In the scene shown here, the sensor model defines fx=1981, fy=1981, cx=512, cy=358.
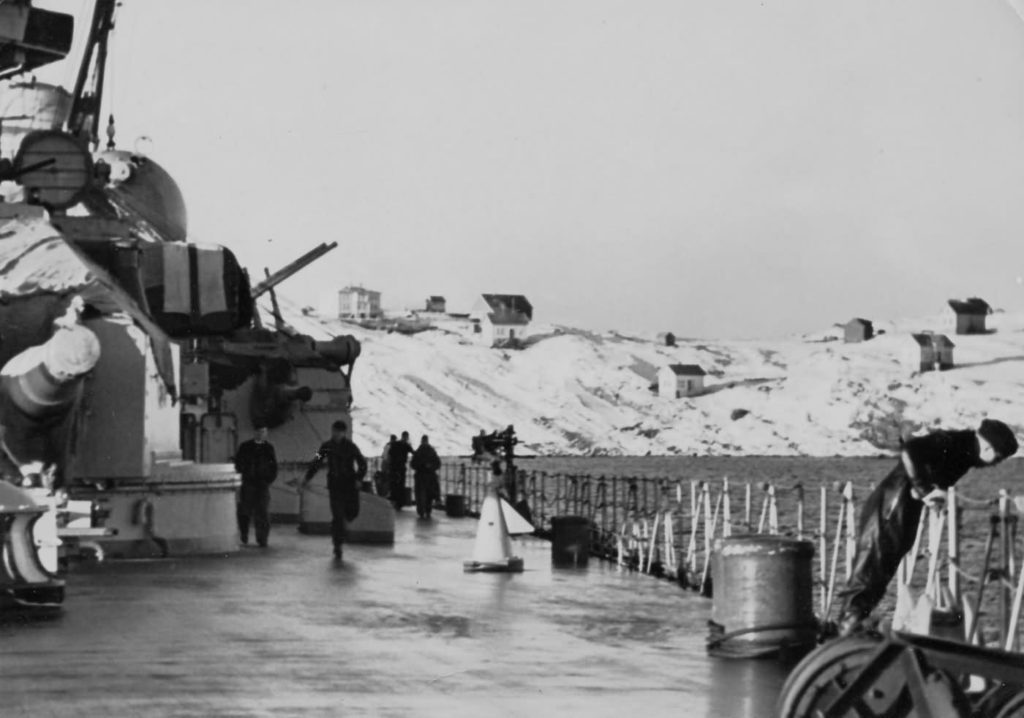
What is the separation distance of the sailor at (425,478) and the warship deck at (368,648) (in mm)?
14956

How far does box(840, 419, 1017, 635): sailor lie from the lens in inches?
290

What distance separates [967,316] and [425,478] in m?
148

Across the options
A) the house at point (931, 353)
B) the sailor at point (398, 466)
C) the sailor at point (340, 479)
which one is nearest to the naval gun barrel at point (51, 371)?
the sailor at point (340, 479)

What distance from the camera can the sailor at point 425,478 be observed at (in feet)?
116

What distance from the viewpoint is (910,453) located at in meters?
7.41

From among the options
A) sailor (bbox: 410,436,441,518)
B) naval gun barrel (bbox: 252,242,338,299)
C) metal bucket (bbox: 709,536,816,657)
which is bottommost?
metal bucket (bbox: 709,536,816,657)

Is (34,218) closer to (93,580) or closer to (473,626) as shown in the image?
(93,580)

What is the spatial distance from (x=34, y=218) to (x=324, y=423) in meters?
14.6

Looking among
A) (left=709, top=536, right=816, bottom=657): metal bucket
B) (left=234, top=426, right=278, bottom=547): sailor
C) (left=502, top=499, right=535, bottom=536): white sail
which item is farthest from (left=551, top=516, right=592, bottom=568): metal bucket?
(left=709, top=536, right=816, bottom=657): metal bucket

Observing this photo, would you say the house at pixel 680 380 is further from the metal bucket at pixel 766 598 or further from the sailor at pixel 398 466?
the metal bucket at pixel 766 598

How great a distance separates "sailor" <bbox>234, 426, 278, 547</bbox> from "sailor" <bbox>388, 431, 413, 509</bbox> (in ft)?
46.6


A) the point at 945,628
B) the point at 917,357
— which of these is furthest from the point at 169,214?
the point at 917,357

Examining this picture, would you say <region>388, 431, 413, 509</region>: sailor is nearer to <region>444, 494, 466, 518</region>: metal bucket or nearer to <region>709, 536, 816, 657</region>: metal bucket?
<region>444, 494, 466, 518</region>: metal bucket

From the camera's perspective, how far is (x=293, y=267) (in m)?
41.0
